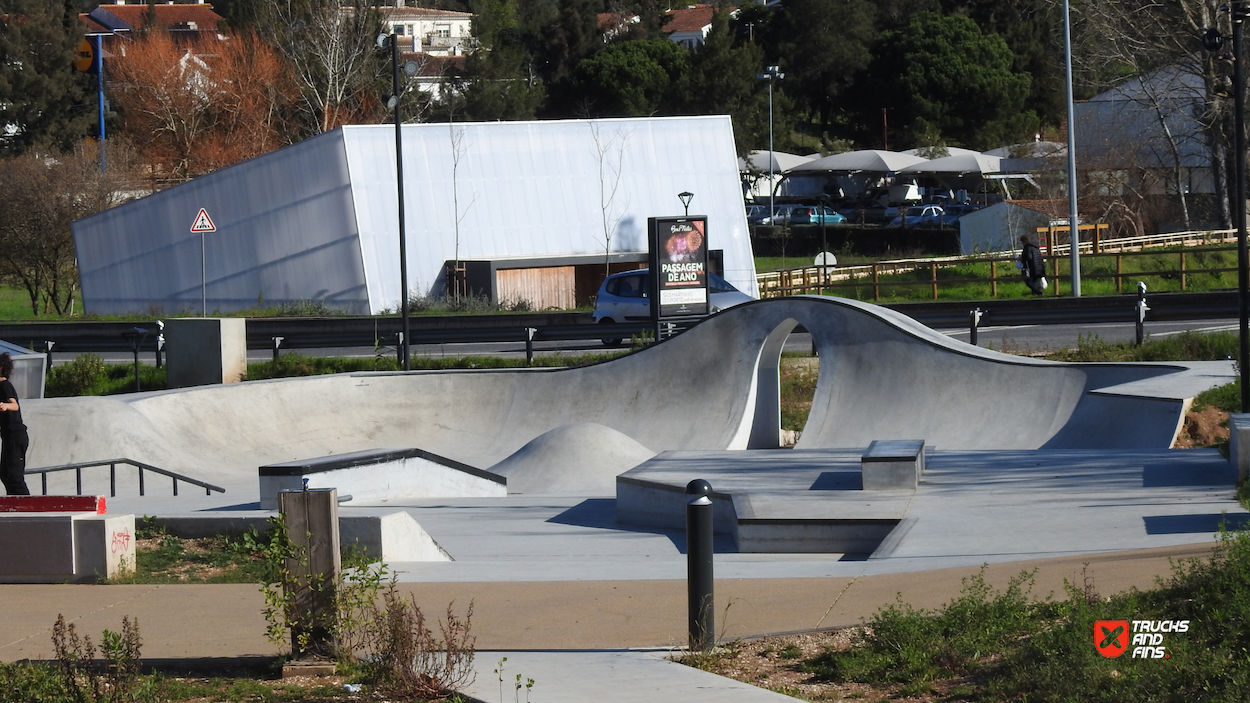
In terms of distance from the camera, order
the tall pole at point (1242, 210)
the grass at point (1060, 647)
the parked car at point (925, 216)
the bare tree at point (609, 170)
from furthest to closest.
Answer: the parked car at point (925, 216)
the bare tree at point (609, 170)
the tall pole at point (1242, 210)
the grass at point (1060, 647)

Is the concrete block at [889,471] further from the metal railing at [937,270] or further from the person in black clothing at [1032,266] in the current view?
the metal railing at [937,270]

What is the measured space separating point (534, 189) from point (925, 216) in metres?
Answer: 27.5

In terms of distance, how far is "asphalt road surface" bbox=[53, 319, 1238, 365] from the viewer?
2302cm

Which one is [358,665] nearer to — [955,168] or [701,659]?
[701,659]

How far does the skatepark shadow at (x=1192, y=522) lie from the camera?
8.62m

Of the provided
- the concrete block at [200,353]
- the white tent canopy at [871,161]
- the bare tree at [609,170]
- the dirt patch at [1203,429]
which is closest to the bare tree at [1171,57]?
the white tent canopy at [871,161]

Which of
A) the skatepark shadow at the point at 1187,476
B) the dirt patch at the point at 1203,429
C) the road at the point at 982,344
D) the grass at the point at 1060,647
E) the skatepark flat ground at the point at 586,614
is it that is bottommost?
the skatepark flat ground at the point at 586,614

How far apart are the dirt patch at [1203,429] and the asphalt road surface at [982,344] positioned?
24.6 feet

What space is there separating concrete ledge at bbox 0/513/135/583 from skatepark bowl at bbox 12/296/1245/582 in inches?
56.4

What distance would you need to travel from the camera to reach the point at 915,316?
955 inches

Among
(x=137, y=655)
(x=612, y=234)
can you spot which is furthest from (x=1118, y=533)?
(x=612, y=234)

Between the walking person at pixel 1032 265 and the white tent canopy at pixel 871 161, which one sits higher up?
the white tent canopy at pixel 871 161

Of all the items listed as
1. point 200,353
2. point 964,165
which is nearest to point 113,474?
point 200,353

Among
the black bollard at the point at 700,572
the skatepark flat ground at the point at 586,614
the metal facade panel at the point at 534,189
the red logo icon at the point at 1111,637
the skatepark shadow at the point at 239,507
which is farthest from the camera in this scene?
the metal facade panel at the point at 534,189
